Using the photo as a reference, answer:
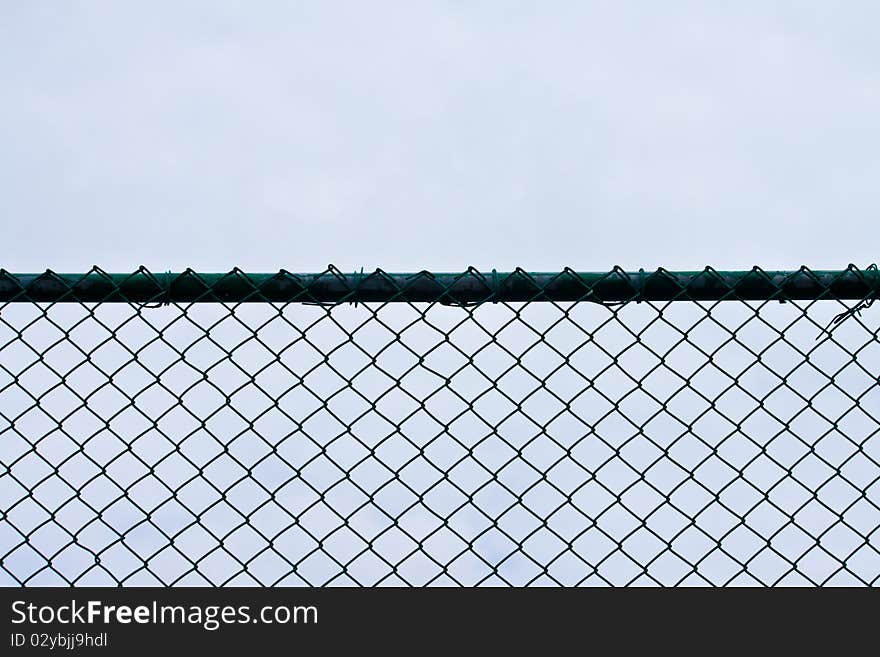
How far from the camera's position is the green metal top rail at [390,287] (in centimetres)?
352

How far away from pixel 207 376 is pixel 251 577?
1.84 feet

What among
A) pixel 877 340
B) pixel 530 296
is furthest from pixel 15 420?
pixel 877 340

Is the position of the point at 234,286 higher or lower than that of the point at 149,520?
higher

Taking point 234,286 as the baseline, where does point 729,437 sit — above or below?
below

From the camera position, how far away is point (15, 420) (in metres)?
3.29

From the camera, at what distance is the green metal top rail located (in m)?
3.52

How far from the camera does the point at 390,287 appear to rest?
3543mm

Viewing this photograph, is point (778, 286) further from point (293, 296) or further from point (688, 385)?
point (293, 296)

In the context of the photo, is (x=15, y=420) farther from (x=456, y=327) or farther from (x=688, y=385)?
(x=688, y=385)

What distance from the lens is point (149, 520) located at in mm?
3287

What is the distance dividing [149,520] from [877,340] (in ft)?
7.01

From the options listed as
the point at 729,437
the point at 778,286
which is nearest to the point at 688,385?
the point at 729,437
